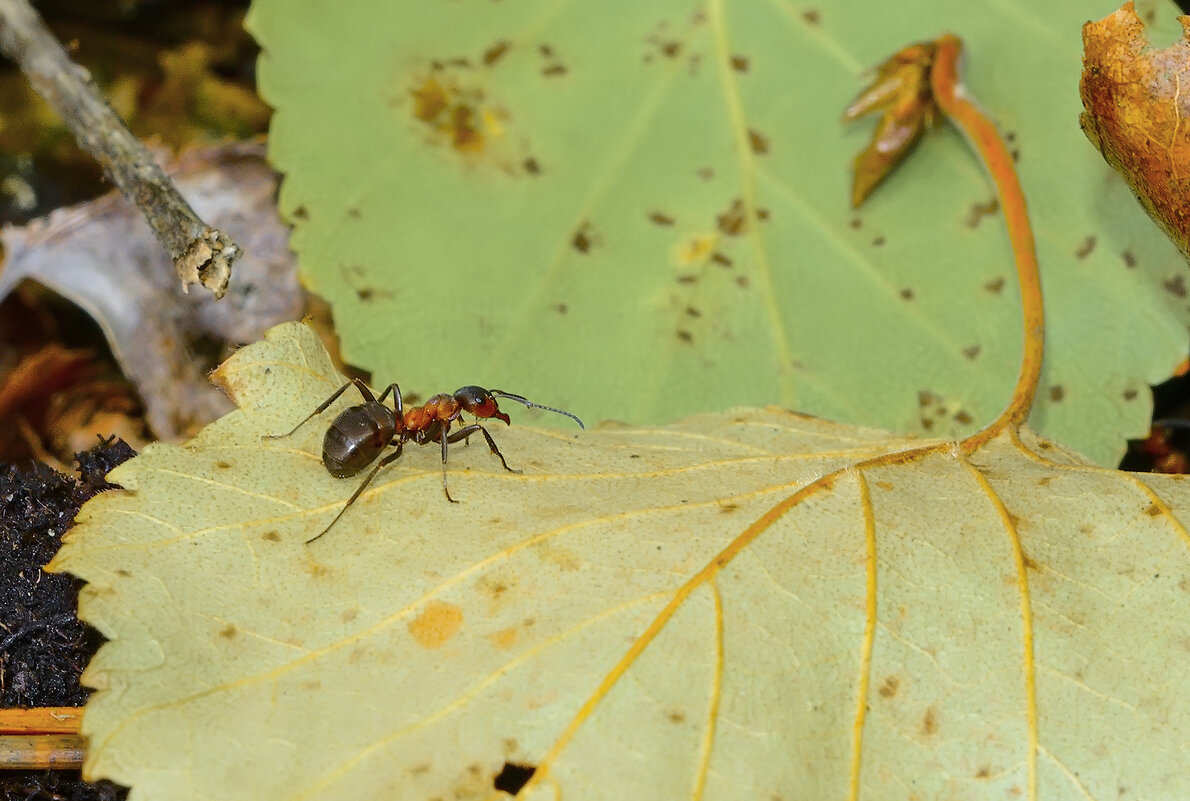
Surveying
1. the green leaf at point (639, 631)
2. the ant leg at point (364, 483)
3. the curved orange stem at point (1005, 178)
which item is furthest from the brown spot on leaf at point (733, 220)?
the ant leg at point (364, 483)

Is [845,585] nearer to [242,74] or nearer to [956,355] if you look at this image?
[956,355]

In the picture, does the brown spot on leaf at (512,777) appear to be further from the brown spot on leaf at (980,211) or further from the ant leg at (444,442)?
the brown spot on leaf at (980,211)

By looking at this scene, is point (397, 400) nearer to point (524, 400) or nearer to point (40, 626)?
point (524, 400)

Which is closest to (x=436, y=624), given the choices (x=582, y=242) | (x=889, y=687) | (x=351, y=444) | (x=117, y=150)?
(x=351, y=444)

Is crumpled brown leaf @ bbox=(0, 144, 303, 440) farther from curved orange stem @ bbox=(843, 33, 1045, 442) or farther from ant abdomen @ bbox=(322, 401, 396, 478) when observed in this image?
Result: curved orange stem @ bbox=(843, 33, 1045, 442)

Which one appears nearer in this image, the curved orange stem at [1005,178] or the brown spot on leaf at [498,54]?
the curved orange stem at [1005,178]

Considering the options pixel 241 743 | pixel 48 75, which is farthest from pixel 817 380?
pixel 48 75
